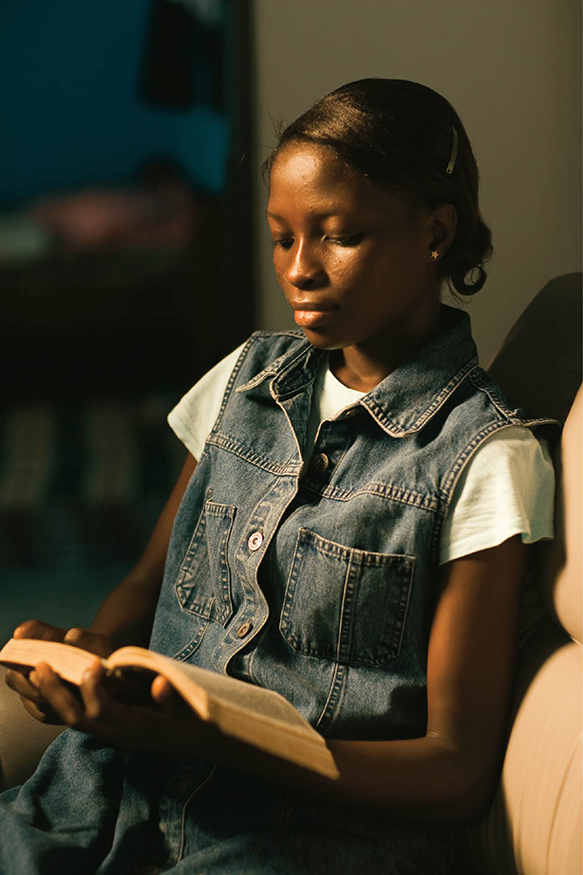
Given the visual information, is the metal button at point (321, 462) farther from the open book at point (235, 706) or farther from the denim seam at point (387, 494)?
the open book at point (235, 706)

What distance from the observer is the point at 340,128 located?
32.0 inches

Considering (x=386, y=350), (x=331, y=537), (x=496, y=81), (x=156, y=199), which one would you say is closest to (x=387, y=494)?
(x=331, y=537)

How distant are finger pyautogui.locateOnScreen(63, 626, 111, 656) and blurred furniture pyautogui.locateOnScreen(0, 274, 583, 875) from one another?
0.14 metres

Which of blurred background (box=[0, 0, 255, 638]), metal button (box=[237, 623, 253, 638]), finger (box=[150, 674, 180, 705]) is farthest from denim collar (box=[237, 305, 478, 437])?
blurred background (box=[0, 0, 255, 638])

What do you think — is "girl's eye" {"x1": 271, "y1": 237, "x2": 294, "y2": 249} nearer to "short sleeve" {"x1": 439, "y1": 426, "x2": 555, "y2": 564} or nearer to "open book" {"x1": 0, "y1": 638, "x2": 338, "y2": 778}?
"short sleeve" {"x1": 439, "y1": 426, "x2": 555, "y2": 564}

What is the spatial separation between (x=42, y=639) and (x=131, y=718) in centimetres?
18

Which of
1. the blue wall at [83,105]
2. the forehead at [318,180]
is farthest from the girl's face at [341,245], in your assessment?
the blue wall at [83,105]

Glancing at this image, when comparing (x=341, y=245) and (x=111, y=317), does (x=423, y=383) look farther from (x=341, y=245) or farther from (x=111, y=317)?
(x=111, y=317)

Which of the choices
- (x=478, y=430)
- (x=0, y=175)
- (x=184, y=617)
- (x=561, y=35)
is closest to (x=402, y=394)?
(x=478, y=430)

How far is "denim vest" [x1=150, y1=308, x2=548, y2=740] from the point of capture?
78 cm

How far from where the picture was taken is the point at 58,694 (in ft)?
2.24

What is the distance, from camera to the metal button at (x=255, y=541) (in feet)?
2.79

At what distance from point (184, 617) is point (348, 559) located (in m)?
0.23

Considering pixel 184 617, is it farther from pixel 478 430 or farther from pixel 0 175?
pixel 0 175
